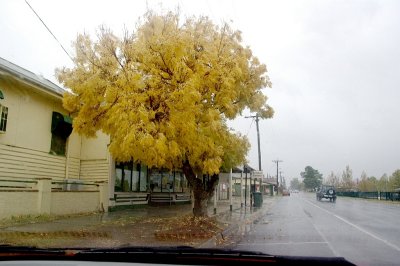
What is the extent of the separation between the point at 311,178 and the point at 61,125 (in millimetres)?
173083

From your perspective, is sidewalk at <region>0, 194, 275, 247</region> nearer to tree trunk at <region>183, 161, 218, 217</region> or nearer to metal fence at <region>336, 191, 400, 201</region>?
tree trunk at <region>183, 161, 218, 217</region>

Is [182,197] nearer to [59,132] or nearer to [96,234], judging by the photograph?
[59,132]

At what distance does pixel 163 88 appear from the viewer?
13047 mm

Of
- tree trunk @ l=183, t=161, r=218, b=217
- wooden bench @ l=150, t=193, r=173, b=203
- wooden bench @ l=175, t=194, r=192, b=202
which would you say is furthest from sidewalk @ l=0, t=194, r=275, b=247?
wooden bench @ l=175, t=194, r=192, b=202

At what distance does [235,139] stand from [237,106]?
A: 4.22ft

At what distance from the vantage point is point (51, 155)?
1955 cm

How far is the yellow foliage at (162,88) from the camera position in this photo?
41.6 ft

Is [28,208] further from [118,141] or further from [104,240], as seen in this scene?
[104,240]

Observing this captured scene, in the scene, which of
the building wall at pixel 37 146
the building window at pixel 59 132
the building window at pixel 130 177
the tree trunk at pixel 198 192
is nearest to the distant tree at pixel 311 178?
the building window at pixel 130 177

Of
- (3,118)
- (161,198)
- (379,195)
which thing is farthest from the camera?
(379,195)

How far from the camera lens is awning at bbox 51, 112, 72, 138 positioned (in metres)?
19.5

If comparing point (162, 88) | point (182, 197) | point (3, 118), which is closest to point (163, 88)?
point (162, 88)

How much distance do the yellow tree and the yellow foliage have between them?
0.03 metres

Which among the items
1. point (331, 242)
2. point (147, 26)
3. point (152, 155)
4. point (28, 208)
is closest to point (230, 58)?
point (147, 26)
